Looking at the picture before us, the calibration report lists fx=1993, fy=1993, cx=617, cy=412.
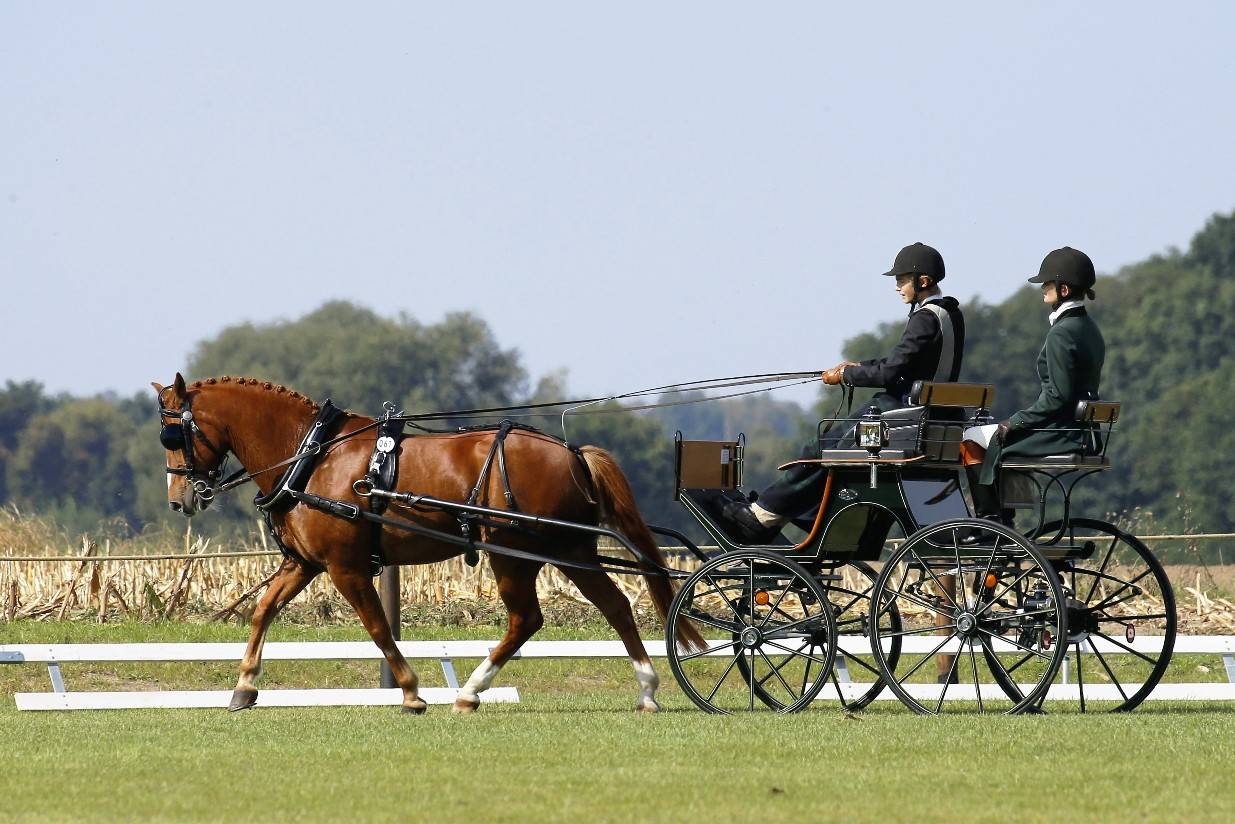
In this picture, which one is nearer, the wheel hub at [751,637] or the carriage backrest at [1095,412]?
the carriage backrest at [1095,412]

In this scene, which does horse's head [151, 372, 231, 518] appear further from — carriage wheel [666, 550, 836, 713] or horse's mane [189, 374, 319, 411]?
carriage wheel [666, 550, 836, 713]

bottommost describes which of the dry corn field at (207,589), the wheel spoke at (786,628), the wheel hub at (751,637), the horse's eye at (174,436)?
the dry corn field at (207,589)

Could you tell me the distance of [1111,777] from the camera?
8.20 m

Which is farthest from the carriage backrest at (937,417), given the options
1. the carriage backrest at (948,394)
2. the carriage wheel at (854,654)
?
the carriage wheel at (854,654)

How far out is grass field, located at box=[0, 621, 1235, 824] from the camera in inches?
297

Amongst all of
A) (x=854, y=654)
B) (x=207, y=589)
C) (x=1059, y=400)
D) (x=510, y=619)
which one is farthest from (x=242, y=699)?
(x=207, y=589)

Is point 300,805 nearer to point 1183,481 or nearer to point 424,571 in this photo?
point 424,571

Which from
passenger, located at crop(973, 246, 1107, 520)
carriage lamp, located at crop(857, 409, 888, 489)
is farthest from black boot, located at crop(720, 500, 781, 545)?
passenger, located at crop(973, 246, 1107, 520)

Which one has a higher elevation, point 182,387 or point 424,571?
point 182,387

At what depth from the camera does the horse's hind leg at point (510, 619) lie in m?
11.7

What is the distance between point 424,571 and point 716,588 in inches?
341

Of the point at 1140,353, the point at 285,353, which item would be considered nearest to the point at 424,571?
the point at 1140,353

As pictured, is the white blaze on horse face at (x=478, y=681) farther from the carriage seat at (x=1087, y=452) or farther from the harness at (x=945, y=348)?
the carriage seat at (x=1087, y=452)

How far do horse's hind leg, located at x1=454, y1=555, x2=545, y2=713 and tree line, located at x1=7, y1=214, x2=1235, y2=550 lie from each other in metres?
38.2
